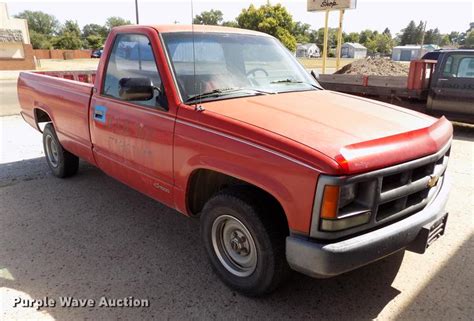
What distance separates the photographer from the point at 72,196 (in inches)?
189

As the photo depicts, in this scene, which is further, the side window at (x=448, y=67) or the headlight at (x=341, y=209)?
the side window at (x=448, y=67)

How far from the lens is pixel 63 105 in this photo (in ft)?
15.4

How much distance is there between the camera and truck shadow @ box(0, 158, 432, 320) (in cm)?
276

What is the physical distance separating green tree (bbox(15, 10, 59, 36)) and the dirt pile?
10202 cm

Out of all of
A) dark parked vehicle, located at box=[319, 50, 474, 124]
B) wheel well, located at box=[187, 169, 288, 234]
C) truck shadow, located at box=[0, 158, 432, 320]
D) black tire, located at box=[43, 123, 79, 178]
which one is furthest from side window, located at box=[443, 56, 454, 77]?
black tire, located at box=[43, 123, 79, 178]

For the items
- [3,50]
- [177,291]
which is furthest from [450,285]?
[3,50]

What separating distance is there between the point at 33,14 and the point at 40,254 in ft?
388

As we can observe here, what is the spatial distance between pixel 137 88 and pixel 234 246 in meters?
1.44

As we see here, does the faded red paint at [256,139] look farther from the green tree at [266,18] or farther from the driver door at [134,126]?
the green tree at [266,18]

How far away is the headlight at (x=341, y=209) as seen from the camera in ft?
7.16

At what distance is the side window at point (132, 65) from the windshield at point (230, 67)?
0.67 ft

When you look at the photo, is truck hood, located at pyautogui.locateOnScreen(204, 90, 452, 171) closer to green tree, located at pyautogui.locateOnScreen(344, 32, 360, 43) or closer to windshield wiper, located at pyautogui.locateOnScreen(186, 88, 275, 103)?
windshield wiper, located at pyautogui.locateOnScreen(186, 88, 275, 103)

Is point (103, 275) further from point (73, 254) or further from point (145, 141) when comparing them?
point (145, 141)

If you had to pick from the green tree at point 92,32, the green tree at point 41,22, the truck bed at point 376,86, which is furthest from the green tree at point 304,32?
the truck bed at point 376,86
